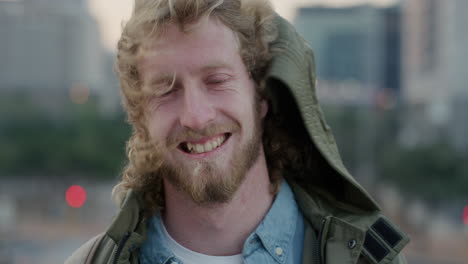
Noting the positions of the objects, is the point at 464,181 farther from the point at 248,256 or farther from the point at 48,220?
the point at 248,256

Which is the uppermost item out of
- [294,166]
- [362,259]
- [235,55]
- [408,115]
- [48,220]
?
[235,55]

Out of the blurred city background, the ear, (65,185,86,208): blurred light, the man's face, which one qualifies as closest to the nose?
the man's face

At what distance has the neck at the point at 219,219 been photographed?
257cm

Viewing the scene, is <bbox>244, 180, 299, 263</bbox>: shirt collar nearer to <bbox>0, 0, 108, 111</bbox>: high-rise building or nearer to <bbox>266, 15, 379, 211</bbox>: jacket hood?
<bbox>266, 15, 379, 211</bbox>: jacket hood

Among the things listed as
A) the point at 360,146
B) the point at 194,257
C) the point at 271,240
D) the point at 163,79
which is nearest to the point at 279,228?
the point at 271,240

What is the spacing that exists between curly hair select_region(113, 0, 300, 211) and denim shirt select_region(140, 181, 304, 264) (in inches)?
3.8

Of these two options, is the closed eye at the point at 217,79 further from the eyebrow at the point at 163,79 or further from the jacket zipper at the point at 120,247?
the jacket zipper at the point at 120,247

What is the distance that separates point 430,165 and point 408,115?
18720 millimetres

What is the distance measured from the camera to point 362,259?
8.13 feet

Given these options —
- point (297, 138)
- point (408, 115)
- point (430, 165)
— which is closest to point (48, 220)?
point (430, 165)

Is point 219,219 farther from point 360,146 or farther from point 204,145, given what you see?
point 360,146

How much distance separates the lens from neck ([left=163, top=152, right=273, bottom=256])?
2.57 m

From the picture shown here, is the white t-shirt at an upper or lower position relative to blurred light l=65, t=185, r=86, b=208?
upper

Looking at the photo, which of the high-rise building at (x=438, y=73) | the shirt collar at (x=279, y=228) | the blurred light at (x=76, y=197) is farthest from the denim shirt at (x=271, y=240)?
the blurred light at (x=76, y=197)
